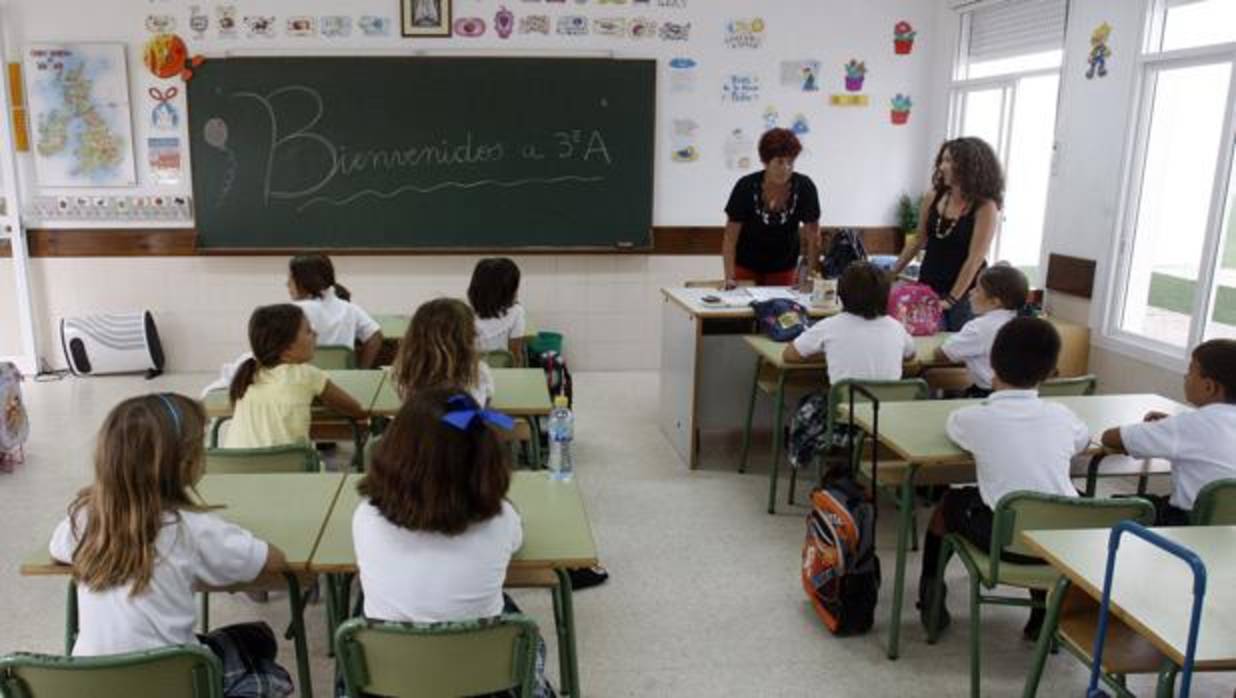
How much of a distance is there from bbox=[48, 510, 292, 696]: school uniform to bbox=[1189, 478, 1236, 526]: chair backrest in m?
2.36

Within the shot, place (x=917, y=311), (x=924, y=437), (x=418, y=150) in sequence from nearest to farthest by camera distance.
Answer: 1. (x=924, y=437)
2. (x=917, y=311)
3. (x=418, y=150)

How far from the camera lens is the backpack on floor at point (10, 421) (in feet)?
14.8

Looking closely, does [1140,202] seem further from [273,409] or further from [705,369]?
[273,409]

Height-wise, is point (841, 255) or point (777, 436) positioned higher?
point (841, 255)

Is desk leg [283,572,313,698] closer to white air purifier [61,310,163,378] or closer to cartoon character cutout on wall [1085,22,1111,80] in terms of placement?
white air purifier [61,310,163,378]

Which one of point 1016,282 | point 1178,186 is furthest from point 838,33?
point 1016,282

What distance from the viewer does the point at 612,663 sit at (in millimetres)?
2969

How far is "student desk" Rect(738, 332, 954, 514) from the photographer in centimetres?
410

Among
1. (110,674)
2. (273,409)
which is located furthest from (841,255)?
(110,674)

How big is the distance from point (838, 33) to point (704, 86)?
40.2 inches

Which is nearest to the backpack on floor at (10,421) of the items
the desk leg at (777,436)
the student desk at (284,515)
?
the student desk at (284,515)

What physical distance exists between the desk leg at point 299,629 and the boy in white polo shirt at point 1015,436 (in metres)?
1.91

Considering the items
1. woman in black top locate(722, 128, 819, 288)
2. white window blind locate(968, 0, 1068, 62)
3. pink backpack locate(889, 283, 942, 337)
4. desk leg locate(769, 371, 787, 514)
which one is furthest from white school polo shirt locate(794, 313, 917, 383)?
white window blind locate(968, 0, 1068, 62)

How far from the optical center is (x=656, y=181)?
6.52m
